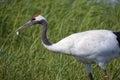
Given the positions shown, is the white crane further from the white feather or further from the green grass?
the green grass

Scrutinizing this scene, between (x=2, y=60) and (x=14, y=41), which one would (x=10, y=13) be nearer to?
(x=14, y=41)

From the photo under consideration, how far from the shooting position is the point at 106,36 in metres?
7.62

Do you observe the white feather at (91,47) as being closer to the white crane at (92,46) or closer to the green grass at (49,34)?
the white crane at (92,46)

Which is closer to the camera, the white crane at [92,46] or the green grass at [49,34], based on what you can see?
the white crane at [92,46]

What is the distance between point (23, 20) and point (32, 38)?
558mm

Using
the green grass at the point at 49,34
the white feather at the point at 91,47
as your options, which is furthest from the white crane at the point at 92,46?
the green grass at the point at 49,34

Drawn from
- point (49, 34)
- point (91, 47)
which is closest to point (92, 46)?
point (91, 47)

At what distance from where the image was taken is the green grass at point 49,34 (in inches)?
319

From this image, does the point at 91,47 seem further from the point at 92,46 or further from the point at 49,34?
the point at 49,34

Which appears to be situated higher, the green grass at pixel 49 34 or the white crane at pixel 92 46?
the white crane at pixel 92 46

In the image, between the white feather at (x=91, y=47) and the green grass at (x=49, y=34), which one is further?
the green grass at (x=49, y=34)

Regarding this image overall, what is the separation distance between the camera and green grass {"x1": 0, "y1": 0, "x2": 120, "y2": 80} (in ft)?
26.6

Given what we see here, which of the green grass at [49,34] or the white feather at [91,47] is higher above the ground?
the white feather at [91,47]

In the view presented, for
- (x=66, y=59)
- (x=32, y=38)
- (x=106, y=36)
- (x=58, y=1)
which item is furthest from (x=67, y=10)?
(x=106, y=36)
